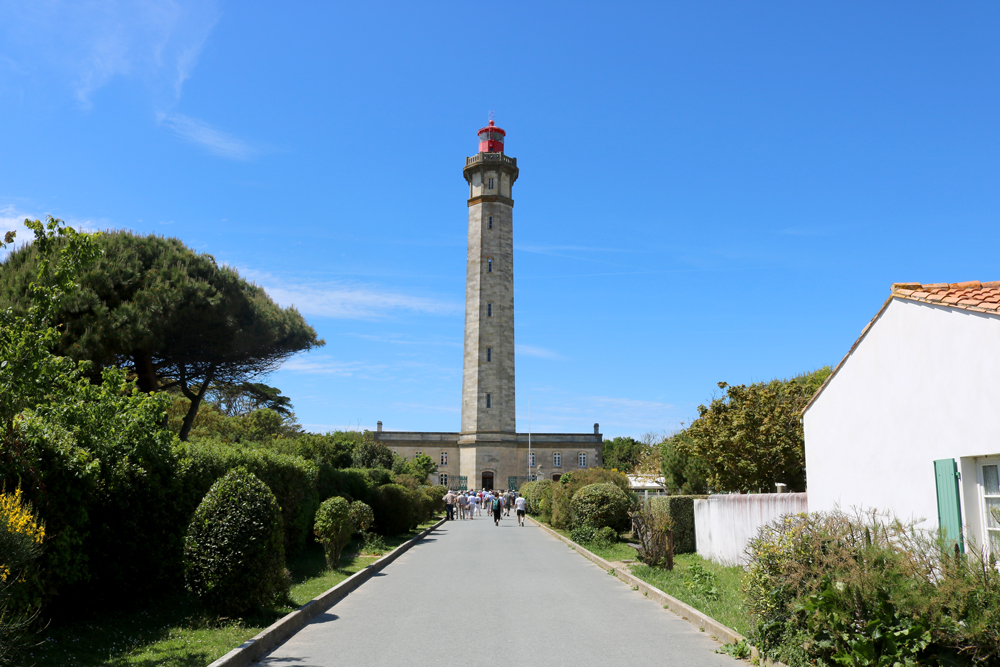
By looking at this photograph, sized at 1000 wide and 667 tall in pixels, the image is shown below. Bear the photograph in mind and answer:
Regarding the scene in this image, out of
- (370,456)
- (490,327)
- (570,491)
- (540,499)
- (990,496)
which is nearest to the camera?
(990,496)

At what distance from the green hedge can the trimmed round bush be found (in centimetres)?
457

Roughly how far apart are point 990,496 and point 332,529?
1196 centimetres

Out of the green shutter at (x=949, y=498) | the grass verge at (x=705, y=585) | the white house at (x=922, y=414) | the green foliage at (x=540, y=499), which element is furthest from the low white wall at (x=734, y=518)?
the green foliage at (x=540, y=499)

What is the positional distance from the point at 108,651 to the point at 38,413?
124 inches

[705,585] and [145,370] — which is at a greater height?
[145,370]

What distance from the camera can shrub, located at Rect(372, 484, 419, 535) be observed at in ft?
83.1

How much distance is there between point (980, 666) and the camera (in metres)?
5.74

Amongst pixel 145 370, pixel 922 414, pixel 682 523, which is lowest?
pixel 682 523

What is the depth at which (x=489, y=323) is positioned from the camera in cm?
5834

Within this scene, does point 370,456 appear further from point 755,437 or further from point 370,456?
point 755,437

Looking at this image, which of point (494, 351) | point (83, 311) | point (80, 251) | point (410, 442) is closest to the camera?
point (80, 251)

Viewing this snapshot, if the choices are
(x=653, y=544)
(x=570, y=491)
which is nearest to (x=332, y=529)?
(x=653, y=544)

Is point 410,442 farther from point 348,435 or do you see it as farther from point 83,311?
point 83,311

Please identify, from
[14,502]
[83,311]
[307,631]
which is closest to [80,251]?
[14,502]
